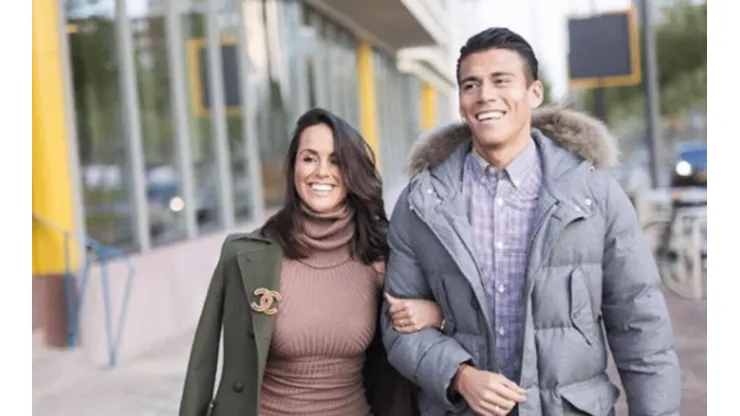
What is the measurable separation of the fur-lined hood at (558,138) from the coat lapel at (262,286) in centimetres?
50

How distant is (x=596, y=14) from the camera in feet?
27.2

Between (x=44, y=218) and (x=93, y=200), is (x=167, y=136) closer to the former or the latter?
(x=93, y=200)

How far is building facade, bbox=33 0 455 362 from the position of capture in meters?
6.47

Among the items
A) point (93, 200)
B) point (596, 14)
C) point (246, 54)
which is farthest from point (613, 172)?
point (246, 54)

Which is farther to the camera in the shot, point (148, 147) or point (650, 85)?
point (650, 85)

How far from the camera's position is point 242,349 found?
259 centimetres

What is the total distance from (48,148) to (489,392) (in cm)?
511

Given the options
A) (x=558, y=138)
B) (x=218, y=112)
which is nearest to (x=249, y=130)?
(x=218, y=112)

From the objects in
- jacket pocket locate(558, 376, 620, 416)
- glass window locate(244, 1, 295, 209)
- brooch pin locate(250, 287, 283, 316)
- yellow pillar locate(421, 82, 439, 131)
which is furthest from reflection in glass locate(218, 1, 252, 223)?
yellow pillar locate(421, 82, 439, 131)

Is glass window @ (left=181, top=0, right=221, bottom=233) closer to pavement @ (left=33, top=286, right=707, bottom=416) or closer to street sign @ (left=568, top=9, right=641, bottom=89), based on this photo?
pavement @ (left=33, top=286, right=707, bottom=416)

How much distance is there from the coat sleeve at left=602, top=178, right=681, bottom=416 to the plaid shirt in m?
0.19

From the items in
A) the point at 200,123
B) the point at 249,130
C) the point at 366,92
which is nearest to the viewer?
the point at 200,123

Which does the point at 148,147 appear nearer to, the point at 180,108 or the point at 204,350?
the point at 180,108

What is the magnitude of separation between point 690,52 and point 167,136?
28517 mm
